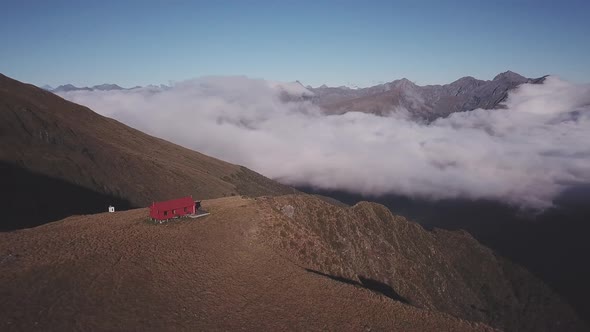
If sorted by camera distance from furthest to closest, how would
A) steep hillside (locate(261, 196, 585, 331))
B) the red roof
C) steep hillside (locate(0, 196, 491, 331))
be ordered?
the red roof
steep hillside (locate(261, 196, 585, 331))
steep hillside (locate(0, 196, 491, 331))

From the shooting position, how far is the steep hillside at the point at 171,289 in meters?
32.1

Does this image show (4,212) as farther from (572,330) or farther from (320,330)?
(572,330)

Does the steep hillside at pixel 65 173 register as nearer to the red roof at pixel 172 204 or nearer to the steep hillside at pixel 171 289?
the red roof at pixel 172 204

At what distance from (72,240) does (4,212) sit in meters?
73.4

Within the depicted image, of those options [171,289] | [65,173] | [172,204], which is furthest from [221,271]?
[65,173]

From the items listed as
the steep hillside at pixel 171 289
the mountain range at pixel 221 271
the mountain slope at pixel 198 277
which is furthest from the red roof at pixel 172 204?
the steep hillside at pixel 171 289

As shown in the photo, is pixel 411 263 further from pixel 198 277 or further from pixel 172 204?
pixel 198 277

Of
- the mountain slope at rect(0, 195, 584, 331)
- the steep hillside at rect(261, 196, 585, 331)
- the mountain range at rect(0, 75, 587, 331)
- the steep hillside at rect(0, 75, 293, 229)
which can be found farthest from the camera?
the steep hillside at rect(0, 75, 293, 229)

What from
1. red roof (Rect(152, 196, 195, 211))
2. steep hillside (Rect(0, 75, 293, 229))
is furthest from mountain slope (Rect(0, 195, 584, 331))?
steep hillside (Rect(0, 75, 293, 229))

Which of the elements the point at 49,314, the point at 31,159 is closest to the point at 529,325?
the point at 49,314

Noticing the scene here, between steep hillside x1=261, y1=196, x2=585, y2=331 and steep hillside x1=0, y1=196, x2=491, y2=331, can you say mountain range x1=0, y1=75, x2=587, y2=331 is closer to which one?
steep hillside x1=0, y1=196, x2=491, y2=331

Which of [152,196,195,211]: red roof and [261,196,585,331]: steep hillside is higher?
[152,196,195,211]: red roof

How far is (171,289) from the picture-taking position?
37375 millimetres

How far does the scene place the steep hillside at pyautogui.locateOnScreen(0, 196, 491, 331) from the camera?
3206cm
